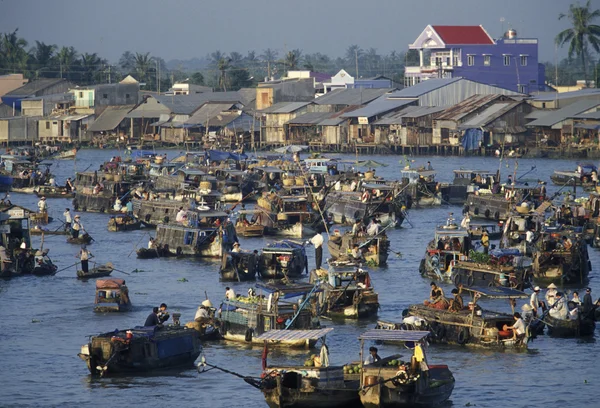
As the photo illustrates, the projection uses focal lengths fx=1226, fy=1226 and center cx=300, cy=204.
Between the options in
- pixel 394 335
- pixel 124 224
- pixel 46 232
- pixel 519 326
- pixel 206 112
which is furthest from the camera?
pixel 206 112

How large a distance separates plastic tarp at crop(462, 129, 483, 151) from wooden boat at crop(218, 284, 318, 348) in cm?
7337

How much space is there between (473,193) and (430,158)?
45145mm

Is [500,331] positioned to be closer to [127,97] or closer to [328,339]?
[328,339]

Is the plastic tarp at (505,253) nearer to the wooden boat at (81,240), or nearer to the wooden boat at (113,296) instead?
the wooden boat at (113,296)

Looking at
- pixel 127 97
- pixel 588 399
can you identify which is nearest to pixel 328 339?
pixel 588 399

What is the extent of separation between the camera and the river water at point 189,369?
1144 inches

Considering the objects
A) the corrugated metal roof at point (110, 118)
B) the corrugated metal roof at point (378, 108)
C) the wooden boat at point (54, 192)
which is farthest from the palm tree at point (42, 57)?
the wooden boat at point (54, 192)

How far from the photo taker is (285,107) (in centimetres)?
12525

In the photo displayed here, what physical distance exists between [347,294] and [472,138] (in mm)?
71461

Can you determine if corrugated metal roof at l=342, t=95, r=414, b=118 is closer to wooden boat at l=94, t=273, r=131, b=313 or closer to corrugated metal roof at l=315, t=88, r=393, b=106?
corrugated metal roof at l=315, t=88, r=393, b=106

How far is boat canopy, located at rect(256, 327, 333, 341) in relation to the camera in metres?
29.3

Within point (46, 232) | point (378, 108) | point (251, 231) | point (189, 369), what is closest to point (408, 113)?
point (378, 108)

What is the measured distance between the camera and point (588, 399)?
2919 centimetres

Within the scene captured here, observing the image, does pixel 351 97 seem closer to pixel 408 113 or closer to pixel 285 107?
pixel 285 107
